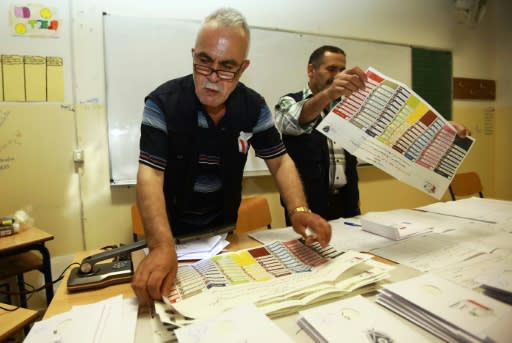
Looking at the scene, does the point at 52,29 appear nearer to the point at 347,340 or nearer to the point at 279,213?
the point at 279,213

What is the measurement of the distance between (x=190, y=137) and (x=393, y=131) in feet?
2.31

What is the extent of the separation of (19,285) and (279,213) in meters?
1.85

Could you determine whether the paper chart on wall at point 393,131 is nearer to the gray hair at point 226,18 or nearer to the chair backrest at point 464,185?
the gray hair at point 226,18

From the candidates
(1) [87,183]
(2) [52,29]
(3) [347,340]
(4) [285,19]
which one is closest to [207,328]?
(3) [347,340]

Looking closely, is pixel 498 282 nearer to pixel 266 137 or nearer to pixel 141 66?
pixel 266 137

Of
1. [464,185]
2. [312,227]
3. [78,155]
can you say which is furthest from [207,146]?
[464,185]

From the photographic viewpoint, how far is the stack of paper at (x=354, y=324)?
55 cm

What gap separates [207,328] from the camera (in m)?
0.58

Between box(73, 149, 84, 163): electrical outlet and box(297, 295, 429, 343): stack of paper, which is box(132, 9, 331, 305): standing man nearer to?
box(297, 295, 429, 343): stack of paper

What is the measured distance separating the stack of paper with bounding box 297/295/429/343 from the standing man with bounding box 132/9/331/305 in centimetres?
31

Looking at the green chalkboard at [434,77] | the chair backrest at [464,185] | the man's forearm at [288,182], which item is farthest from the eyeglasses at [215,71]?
the green chalkboard at [434,77]

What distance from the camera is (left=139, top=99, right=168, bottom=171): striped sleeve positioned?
3.28 ft

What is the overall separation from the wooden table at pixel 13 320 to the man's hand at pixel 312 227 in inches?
44.3

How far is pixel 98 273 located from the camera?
0.85 metres
